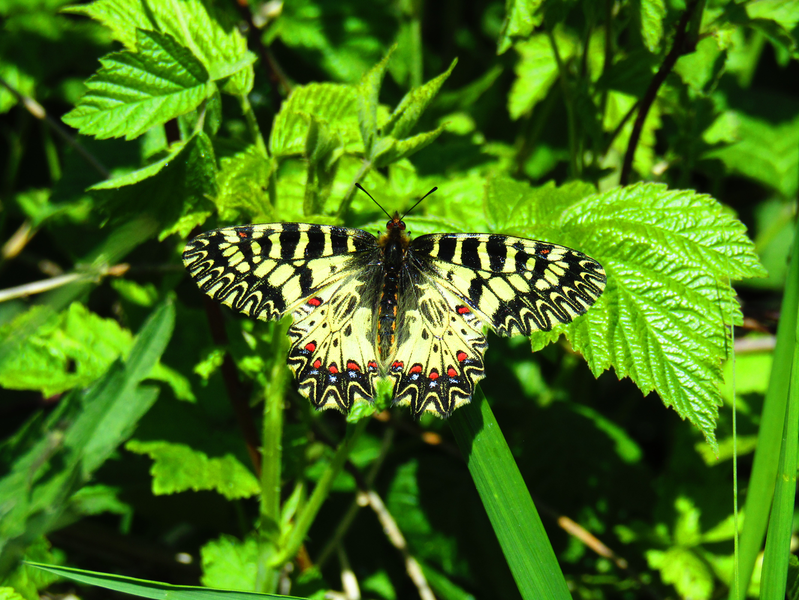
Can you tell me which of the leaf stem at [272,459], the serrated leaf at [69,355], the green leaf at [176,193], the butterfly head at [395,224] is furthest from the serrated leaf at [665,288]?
the serrated leaf at [69,355]

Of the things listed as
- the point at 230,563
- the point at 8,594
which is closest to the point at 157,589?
the point at 8,594

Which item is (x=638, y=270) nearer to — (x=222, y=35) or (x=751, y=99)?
(x=222, y=35)

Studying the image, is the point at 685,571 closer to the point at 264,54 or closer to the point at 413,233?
the point at 413,233

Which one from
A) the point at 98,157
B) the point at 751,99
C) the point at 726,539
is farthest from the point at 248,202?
the point at 751,99

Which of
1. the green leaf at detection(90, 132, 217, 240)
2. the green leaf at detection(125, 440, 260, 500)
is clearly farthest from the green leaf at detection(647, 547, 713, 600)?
the green leaf at detection(90, 132, 217, 240)

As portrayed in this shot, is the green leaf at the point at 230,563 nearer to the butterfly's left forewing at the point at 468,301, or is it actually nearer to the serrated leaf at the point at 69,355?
the serrated leaf at the point at 69,355
